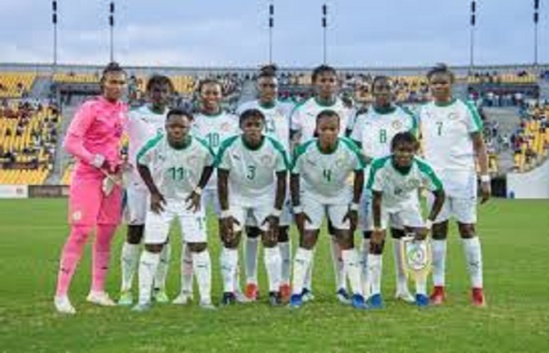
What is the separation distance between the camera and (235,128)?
12656 mm

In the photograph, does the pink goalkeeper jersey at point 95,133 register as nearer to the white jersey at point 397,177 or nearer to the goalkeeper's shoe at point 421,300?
the white jersey at point 397,177

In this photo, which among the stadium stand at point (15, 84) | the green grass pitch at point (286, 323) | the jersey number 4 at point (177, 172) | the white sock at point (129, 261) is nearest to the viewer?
the green grass pitch at point (286, 323)

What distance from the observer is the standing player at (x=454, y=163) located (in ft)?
39.5

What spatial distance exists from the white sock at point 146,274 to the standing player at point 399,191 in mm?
2469

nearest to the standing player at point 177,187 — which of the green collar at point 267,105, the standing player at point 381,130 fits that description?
the green collar at point 267,105

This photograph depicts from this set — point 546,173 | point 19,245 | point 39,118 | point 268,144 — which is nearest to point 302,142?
point 268,144

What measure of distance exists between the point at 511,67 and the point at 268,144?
7145cm

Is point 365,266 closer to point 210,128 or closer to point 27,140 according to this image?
point 210,128

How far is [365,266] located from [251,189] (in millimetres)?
1735

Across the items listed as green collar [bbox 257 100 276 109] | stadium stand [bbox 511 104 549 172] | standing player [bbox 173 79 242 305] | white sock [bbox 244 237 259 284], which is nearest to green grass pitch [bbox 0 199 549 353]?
white sock [bbox 244 237 259 284]

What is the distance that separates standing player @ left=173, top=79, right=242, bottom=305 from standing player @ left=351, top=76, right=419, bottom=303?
1.58m

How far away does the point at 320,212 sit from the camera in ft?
39.3

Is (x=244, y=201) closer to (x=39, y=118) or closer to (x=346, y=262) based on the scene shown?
(x=346, y=262)

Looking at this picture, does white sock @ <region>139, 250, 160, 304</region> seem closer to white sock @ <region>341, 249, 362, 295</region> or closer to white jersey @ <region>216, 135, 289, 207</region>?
white jersey @ <region>216, 135, 289, 207</region>
